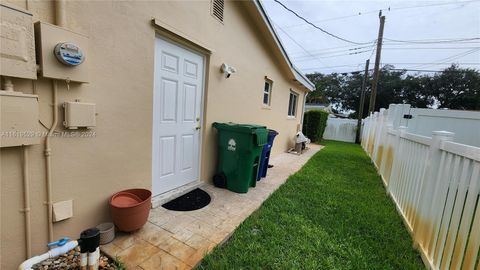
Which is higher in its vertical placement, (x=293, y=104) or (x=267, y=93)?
(x=267, y=93)

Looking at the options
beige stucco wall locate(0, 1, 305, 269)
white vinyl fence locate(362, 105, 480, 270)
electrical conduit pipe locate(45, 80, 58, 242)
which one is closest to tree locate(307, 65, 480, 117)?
white vinyl fence locate(362, 105, 480, 270)

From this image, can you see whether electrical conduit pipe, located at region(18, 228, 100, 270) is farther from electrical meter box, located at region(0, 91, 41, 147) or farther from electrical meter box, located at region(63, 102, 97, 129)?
electrical meter box, located at region(63, 102, 97, 129)

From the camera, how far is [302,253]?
88.7 inches

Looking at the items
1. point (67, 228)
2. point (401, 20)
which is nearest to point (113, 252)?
point (67, 228)

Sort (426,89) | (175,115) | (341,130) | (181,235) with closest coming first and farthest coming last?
1. (181,235)
2. (175,115)
3. (341,130)
4. (426,89)

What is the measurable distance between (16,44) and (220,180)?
3.23 meters

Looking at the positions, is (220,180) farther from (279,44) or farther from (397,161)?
(279,44)

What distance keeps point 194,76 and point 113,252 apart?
2725 millimetres

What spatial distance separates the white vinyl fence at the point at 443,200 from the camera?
5.33 ft

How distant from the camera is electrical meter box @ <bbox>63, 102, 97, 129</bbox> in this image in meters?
1.93

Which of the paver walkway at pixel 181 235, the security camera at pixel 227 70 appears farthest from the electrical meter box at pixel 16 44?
the security camera at pixel 227 70

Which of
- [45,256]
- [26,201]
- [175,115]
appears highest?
[175,115]

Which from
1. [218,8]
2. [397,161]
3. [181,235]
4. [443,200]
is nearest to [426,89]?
[397,161]

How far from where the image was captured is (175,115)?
131 inches
